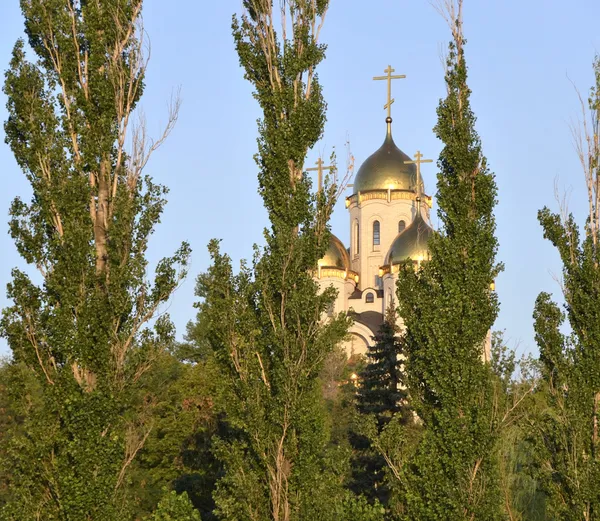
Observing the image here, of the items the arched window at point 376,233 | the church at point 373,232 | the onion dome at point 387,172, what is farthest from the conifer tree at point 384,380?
the arched window at point 376,233

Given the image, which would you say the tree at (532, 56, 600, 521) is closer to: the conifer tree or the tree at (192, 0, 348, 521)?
the tree at (192, 0, 348, 521)

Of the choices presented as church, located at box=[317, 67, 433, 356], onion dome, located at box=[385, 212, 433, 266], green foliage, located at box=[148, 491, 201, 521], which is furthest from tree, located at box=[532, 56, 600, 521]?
church, located at box=[317, 67, 433, 356]

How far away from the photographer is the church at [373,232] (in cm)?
5944

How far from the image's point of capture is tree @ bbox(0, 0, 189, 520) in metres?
14.6

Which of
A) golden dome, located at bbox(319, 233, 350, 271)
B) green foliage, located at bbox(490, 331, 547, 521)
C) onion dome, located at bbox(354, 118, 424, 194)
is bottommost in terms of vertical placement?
green foliage, located at bbox(490, 331, 547, 521)

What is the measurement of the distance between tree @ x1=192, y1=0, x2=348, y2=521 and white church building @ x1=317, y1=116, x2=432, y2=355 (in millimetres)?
42074

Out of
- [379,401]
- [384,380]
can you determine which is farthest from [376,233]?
[379,401]

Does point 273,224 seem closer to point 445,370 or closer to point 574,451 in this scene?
point 445,370

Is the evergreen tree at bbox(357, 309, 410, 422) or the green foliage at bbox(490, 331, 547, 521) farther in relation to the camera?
the evergreen tree at bbox(357, 309, 410, 422)

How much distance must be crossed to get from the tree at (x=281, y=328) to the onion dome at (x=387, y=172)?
43.6 m

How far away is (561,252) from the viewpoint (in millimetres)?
17406

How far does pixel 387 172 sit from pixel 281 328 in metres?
46.2

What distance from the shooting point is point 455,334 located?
15867mm

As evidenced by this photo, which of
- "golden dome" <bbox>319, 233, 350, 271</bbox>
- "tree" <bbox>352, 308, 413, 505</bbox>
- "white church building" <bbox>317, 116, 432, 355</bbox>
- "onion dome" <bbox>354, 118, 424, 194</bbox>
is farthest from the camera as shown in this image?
"onion dome" <bbox>354, 118, 424, 194</bbox>
